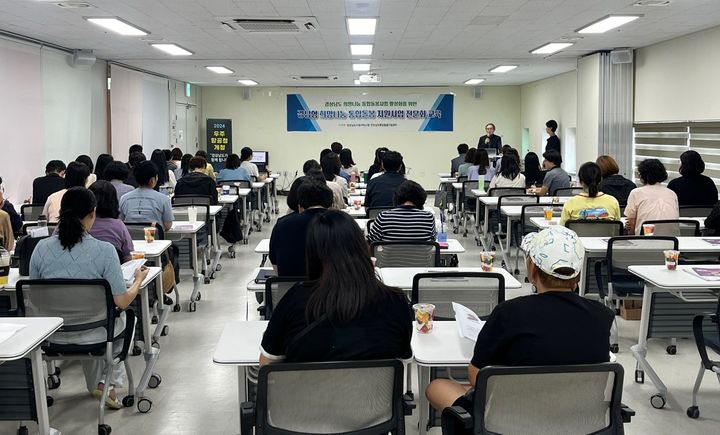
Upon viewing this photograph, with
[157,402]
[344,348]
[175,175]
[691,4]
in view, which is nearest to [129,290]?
[157,402]

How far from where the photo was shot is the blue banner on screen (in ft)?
61.4

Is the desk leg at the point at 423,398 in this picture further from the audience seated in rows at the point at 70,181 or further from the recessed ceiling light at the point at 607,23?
Answer: the recessed ceiling light at the point at 607,23

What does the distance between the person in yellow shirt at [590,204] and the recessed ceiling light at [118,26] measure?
523 cm

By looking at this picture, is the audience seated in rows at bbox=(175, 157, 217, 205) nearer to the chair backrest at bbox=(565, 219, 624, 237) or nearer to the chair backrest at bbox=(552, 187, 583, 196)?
the chair backrest at bbox=(552, 187, 583, 196)

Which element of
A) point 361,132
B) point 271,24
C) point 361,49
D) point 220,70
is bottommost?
point 361,132

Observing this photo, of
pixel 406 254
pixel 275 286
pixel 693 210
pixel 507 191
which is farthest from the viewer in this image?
pixel 507 191

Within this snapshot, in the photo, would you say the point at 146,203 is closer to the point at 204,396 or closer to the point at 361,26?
the point at 204,396

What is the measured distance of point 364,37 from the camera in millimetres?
9484

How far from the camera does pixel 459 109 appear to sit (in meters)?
18.8

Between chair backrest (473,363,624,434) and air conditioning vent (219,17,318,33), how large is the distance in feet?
20.7

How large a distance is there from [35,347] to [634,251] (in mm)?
3771

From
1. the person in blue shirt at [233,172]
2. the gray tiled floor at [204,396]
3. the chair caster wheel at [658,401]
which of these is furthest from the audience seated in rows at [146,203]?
the person in blue shirt at [233,172]

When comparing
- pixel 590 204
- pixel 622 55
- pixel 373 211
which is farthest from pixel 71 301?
pixel 622 55

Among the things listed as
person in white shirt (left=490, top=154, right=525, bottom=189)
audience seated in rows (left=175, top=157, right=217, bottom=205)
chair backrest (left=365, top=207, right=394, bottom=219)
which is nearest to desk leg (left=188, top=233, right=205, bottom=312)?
chair backrest (left=365, top=207, right=394, bottom=219)
